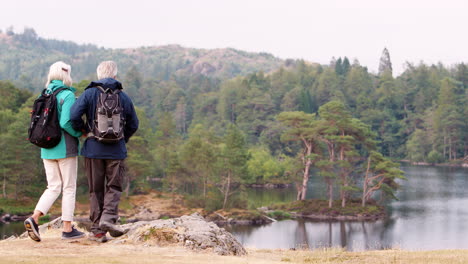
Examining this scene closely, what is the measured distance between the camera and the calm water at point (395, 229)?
2445cm

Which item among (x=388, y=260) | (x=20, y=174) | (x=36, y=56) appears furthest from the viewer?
(x=36, y=56)

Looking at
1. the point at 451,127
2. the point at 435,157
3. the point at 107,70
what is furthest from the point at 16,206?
the point at 451,127

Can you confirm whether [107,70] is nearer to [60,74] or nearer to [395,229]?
[60,74]

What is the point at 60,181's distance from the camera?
19.2 feet

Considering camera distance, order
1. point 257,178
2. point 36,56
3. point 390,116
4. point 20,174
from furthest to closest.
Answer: point 36,56, point 390,116, point 257,178, point 20,174

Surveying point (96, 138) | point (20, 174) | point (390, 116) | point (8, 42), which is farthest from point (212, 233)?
point (8, 42)

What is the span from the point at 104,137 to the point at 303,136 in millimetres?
31136

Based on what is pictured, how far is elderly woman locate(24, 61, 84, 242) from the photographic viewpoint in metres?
5.71

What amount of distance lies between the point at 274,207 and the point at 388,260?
27.3 m

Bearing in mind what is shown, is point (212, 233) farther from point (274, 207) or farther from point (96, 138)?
point (274, 207)

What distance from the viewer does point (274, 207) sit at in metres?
34.2

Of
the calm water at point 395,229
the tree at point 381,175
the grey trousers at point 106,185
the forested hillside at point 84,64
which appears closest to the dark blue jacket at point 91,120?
the grey trousers at point 106,185

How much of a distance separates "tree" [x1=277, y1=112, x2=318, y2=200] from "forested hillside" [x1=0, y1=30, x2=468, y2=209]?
0.08 metres

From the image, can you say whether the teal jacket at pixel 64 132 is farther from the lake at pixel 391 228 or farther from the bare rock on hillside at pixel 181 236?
the lake at pixel 391 228
